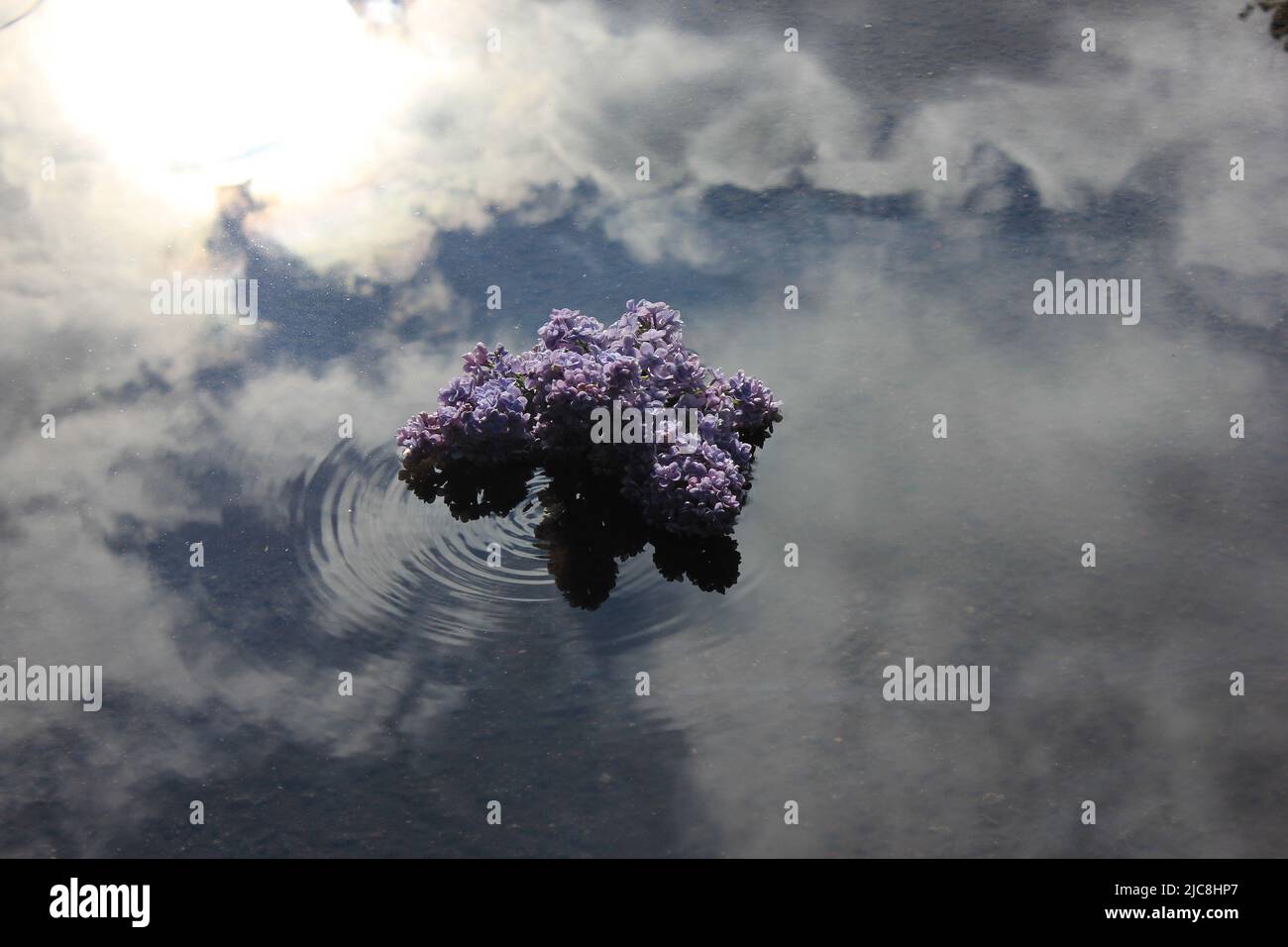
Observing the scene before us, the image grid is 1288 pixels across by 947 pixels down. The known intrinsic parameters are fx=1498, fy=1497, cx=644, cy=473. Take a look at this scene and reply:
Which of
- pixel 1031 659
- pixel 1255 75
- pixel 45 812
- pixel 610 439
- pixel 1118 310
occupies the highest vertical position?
pixel 1255 75

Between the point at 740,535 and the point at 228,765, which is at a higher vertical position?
the point at 740,535

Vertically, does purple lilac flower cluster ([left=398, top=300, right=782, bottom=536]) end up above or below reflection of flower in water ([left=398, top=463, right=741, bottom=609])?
above

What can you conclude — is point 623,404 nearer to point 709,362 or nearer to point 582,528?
point 582,528

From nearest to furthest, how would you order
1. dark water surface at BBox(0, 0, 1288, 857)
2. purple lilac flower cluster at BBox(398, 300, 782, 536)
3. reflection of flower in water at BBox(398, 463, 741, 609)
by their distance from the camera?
dark water surface at BBox(0, 0, 1288, 857), reflection of flower in water at BBox(398, 463, 741, 609), purple lilac flower cluster at BBox(398, 300, 782, 536)

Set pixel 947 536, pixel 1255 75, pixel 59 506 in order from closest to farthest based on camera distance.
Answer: pixel 947 536
pixel 59 506
pixel 1255 75

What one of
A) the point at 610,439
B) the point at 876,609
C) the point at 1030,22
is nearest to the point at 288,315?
the point at 610,439

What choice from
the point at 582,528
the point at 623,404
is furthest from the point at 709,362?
the point at 582,528

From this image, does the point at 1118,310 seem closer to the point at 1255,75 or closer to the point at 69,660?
the point at 1255,75

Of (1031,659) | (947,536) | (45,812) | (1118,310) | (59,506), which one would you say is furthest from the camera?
(1118,310)
